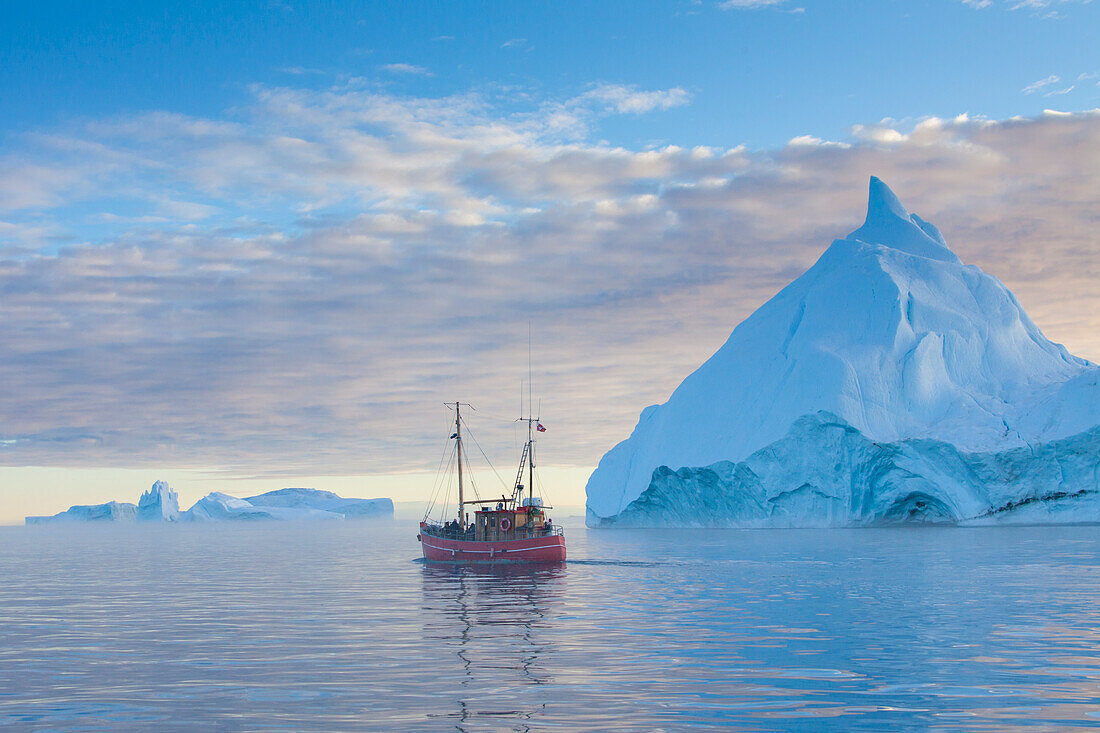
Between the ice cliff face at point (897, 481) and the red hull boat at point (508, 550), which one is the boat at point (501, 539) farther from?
the ice cliff face at point (897, 481)

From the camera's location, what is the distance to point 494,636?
73.7 ft

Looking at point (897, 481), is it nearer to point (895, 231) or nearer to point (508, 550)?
point (895, 231)

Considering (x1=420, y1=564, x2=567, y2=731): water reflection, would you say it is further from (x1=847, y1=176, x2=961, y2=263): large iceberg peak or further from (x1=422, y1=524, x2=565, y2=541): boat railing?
(x1=847, y1=176, x2=961, y2=263): large iceberg peak

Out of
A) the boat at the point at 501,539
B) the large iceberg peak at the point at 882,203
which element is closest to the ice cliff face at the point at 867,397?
the large iceberg peak at the point at 882,203

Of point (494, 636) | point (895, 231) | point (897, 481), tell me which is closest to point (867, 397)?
point (897, 481)

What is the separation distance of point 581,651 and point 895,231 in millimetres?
78216

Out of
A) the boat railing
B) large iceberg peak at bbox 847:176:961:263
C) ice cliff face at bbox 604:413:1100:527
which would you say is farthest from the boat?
large iceberg peak at bbox 847:176:961:263

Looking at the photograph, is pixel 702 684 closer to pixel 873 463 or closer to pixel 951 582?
pixel 951 582

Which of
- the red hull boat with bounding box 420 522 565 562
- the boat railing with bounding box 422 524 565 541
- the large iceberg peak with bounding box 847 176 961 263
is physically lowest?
the red hull boat with bounding box 420 522 565 562

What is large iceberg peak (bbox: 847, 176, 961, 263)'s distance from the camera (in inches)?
3457

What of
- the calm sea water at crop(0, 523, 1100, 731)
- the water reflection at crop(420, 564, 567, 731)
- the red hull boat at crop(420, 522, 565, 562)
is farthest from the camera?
the red hull boat at crop(420, 522, 565, 562)

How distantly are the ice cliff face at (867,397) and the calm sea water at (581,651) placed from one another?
28.8 m

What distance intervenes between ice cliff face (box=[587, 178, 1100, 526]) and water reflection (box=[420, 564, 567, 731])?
111 feet

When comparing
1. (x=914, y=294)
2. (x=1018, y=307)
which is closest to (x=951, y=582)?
(x=914, y=294)
